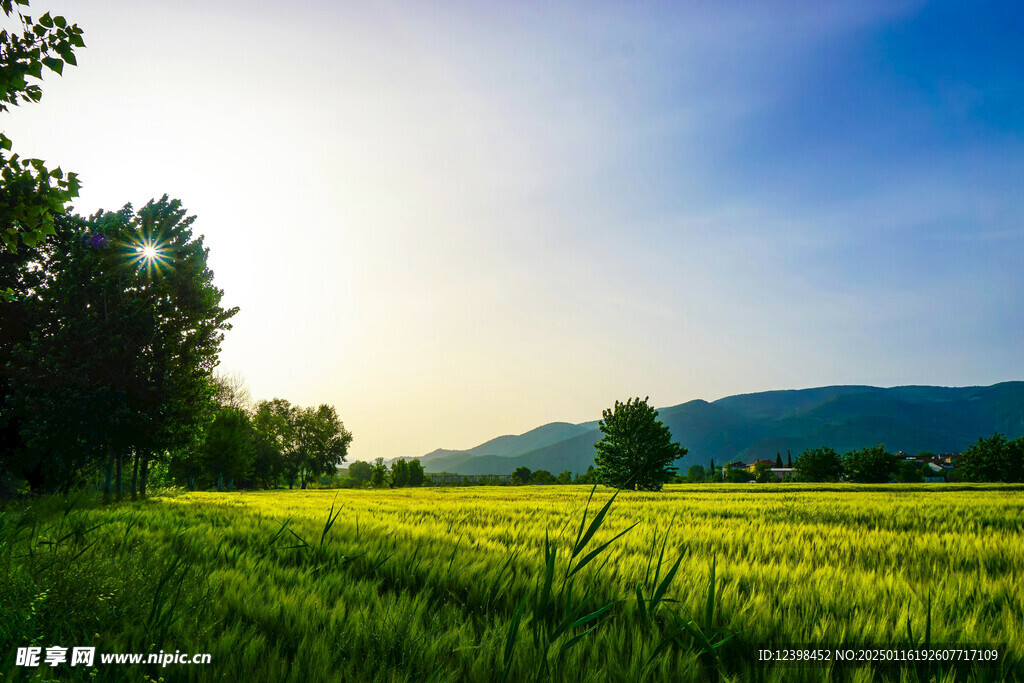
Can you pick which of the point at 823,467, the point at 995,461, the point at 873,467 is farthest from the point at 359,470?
the point at 995,461

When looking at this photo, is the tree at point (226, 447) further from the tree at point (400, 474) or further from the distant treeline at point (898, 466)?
the distant treeline at point (898, 466)

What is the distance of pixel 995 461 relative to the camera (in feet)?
239

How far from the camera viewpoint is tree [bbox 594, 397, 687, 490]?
35.0 metres

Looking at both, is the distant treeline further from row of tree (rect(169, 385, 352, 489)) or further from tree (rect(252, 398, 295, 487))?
tree (rect(252, 398, 295, 487))

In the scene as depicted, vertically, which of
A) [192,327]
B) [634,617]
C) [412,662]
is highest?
[192,327]

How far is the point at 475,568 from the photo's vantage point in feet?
12.6

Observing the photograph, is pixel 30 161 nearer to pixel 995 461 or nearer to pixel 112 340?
pixel 112 340

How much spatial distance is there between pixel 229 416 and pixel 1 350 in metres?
33.1

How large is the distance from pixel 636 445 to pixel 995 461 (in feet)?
257

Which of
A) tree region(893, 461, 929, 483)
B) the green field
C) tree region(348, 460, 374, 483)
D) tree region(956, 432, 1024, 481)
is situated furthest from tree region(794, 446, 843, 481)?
the green field

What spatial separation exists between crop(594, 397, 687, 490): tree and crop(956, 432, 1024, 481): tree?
231ft

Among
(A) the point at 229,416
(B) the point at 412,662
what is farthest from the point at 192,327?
(A) the point at 229,416

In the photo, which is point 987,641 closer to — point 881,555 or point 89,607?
point 881,555

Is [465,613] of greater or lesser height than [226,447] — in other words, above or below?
above
